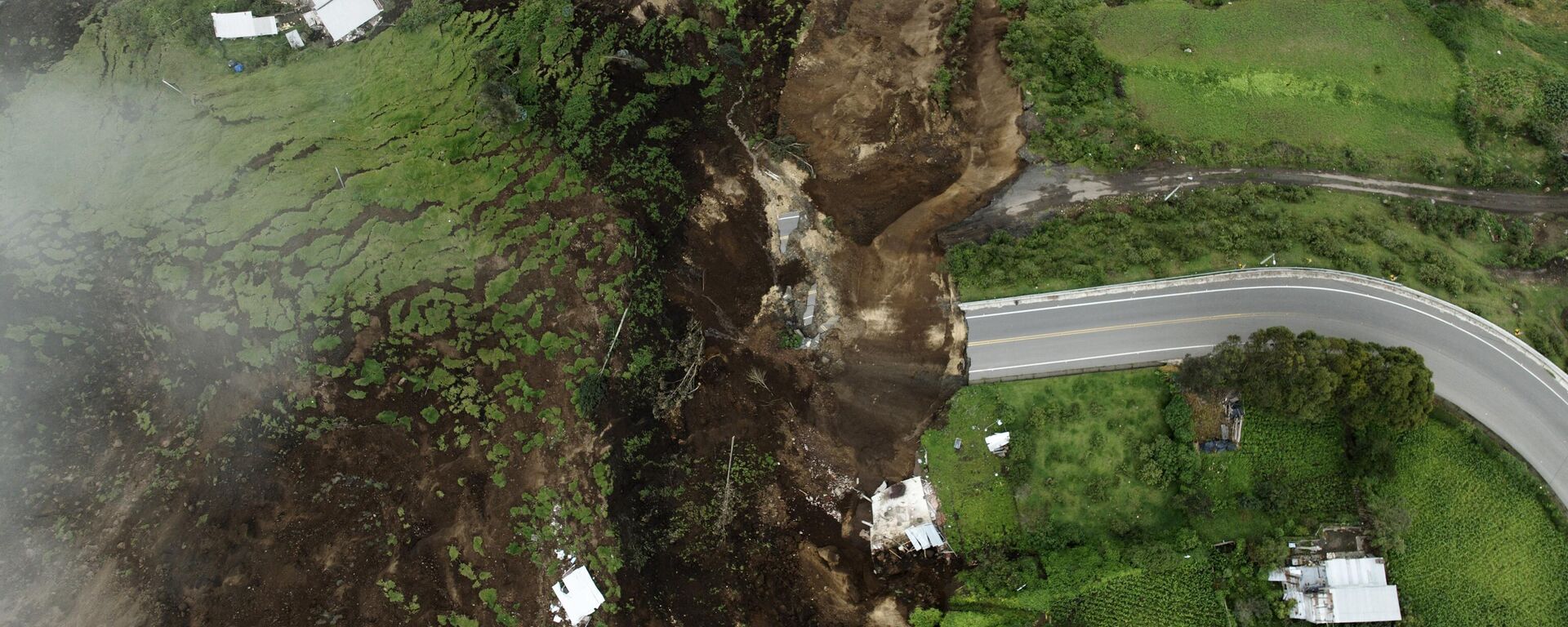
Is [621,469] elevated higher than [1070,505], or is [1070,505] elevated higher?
[621,469]

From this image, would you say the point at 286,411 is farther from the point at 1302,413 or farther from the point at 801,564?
the point at 1302,413

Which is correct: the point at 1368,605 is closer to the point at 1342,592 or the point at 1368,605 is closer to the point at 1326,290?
the point at 1342,592

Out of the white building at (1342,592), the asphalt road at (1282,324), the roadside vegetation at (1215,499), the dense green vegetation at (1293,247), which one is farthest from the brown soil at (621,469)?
the white building at (1342,592)

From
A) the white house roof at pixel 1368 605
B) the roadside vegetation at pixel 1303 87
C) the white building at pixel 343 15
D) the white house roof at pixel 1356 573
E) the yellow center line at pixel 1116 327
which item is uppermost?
the white building at pixel 343 15

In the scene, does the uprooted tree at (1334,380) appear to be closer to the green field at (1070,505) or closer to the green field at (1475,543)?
the green field at (1475,543)

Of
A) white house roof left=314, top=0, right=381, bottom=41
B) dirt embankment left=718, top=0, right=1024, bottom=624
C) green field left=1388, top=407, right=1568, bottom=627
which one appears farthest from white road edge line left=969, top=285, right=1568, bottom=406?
white house roof left=314, top=0, right=381, bottom=41

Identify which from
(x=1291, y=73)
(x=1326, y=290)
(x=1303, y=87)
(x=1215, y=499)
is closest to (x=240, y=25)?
(x=1215, y=499)
